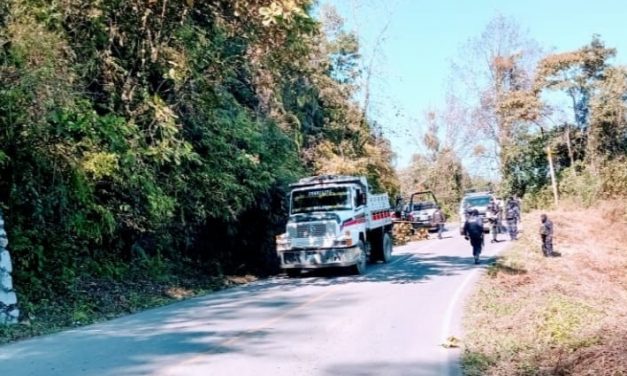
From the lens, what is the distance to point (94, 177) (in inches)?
478

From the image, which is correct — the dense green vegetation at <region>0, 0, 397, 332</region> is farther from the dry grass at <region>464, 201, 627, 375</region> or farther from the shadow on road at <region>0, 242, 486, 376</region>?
the dry grass at <region>464, 201, 627, 375</region>

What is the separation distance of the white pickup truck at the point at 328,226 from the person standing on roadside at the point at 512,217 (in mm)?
7480

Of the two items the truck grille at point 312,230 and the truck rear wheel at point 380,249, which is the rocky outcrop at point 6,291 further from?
the truck rear wheel at point 380,249

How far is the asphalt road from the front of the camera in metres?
7.69

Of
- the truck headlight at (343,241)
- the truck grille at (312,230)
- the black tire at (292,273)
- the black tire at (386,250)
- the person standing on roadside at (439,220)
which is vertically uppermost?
the person standing on roadside at (439,220)

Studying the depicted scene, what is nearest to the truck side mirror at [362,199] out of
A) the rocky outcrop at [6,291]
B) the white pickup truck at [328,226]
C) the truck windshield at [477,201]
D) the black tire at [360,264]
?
the white pickup truck at [328,226]

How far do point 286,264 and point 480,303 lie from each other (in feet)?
24.4

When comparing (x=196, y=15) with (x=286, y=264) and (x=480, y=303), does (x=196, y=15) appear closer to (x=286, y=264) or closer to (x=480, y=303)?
(x=286, y=264)

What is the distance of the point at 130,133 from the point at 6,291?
3.99 metres

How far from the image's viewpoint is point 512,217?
25.9m

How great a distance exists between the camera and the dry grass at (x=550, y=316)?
690 cm

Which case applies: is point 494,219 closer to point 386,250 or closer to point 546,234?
point 546,234

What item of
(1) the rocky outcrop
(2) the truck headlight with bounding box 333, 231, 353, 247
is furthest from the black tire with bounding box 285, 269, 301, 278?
(1) the rocky outcrop

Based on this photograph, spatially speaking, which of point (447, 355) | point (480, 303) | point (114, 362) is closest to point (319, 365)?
→ point (447, 355)
